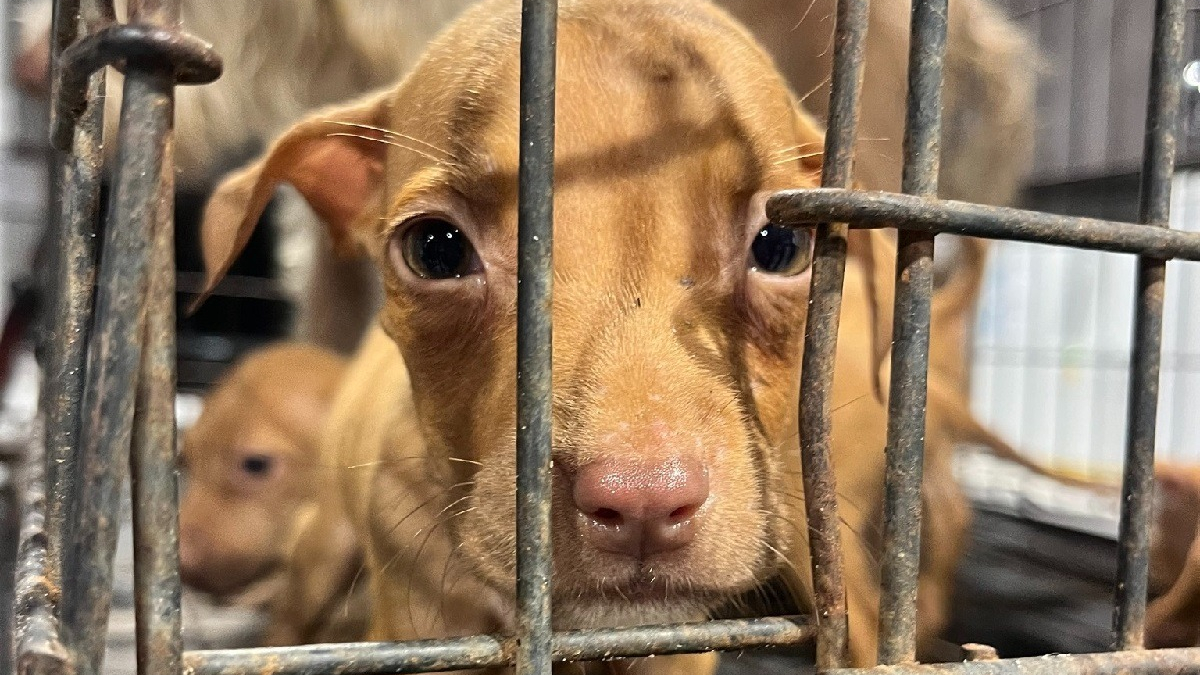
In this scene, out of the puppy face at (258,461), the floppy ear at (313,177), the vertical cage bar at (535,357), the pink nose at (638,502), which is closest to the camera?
the vertical cage bar at (535,357)

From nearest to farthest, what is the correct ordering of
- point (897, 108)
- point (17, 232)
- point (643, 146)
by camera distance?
point (643, 146), point (897, 108), point (17, 232)

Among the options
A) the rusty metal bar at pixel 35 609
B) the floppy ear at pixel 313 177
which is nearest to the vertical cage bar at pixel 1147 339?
the rusty metal bar at pixel 35 609

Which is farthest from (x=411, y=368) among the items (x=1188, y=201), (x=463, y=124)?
(x=1188, y=201)

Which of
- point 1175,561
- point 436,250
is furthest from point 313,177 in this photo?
point 1175,561

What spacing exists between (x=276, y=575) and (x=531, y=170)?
2.07 m

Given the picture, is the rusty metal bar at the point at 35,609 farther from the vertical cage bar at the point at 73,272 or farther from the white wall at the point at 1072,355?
the white wall at the point at 1072,355

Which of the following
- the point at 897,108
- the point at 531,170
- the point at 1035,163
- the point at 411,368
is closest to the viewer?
the point at 531,170

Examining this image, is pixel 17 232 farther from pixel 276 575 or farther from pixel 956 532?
pixel 956 532

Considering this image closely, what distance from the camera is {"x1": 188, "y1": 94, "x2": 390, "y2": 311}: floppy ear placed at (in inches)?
54.2

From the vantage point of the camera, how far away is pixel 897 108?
1.20 metres

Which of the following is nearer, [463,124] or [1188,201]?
[463,124]

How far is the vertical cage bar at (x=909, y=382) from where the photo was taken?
72cm

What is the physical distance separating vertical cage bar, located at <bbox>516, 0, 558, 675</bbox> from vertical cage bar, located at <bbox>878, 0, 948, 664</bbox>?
291mm

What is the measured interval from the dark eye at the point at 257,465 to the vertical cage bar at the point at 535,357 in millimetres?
2048
